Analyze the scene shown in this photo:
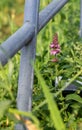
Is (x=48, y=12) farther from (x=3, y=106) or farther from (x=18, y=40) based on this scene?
(x=3, y=106)

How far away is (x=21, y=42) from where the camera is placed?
4.58ft

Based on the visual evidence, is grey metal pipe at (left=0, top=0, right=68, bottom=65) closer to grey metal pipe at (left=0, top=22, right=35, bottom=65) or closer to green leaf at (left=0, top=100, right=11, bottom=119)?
grey metal pipe at (left=0, top=22, right=35, bottom=65)

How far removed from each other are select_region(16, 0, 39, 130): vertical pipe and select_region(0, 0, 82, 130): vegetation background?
0.03m

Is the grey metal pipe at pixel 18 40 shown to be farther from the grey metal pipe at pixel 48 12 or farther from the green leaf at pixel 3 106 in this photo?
the green leaf at pixel 3 106

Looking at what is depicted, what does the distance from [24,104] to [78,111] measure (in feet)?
0.92

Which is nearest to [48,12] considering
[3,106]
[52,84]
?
[52,84]

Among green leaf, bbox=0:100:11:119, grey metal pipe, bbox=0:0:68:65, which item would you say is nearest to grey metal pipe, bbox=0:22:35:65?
grey metal pipe, bbox=0:0:68:65

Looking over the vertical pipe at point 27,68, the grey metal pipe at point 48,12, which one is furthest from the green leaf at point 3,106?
the grey metal pipe at point 48,12

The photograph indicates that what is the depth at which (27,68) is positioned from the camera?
1498 millimetres

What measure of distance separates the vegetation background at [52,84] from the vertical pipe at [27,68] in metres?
0.03

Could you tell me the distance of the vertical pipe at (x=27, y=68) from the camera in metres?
1.46

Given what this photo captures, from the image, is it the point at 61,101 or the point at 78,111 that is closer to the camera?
the point at 78,111

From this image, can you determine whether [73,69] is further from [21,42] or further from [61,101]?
[21,42]

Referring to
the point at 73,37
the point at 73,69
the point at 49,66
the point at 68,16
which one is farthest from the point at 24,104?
the point at 68,16
